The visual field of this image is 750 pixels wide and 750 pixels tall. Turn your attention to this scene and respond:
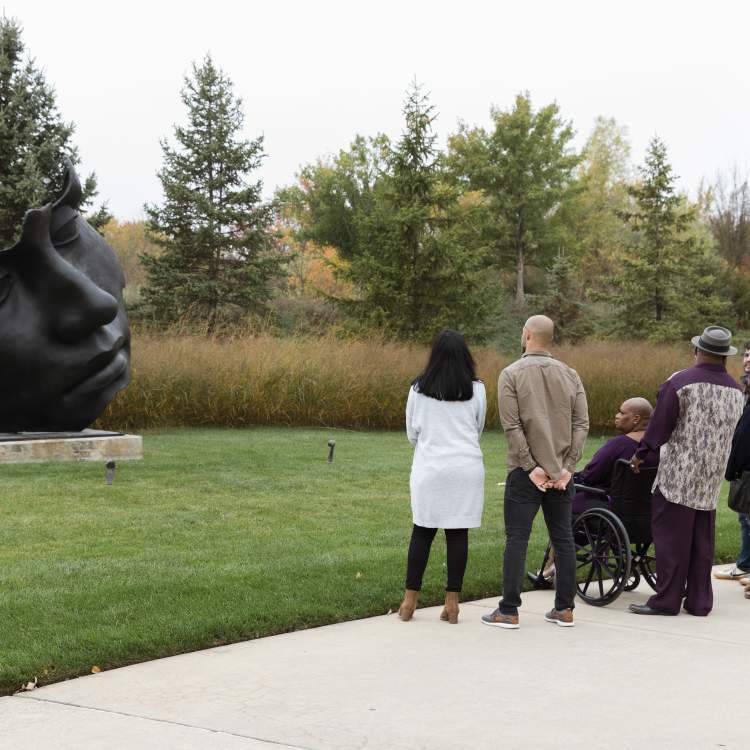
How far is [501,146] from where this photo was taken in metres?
50.7

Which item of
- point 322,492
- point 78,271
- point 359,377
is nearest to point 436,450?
point 322,492

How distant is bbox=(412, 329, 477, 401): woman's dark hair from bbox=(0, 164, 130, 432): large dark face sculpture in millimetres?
7877

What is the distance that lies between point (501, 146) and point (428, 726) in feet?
159

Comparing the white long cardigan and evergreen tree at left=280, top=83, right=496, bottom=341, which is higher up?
evergreen tree at left=280, top=83, right=496, bottom=341

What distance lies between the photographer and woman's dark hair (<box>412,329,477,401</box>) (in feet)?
19.0

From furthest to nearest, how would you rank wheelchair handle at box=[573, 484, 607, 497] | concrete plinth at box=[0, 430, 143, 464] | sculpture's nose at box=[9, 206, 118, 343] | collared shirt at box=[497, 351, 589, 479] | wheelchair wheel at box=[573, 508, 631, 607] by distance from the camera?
concrete plinth at box=[0, 430, 143, 464] → sculpture's nose at box=[9, 206, 118, 343] → wheelchair handle at box=[573, 484, 607, 497] → wheelchair wheel at box=[573, 508, 631, 607] → collared shirt at box=[497, 351, 589, 479]

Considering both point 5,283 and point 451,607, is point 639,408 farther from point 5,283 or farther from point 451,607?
point 5,283

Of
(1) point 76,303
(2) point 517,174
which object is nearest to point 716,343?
(1) point 76,303

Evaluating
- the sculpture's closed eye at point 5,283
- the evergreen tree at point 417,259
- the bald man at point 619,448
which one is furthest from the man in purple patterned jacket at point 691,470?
the evergreen tree at point 417,259

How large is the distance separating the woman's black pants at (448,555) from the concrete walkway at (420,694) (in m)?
0.24

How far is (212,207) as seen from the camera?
122 feet

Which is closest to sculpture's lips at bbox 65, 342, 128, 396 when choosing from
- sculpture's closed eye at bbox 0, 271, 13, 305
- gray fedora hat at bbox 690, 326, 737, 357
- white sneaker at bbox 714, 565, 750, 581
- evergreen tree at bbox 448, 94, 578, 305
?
sculpture's closed eye at bbox 0, 271, 13, 305

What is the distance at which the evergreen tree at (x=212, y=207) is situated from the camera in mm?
37125

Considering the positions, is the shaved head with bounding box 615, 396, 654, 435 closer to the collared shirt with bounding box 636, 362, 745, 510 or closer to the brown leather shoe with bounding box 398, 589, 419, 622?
the collared shirt with bounding box 636, 362, 745, 510
